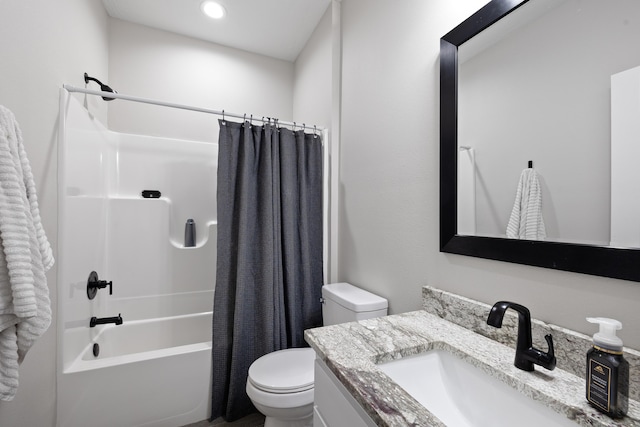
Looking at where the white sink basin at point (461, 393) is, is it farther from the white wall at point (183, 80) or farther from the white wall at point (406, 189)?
the white wall at point (183, 80)

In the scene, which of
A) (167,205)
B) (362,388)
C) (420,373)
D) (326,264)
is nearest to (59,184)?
(167,205)

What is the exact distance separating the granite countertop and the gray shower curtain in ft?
2.63

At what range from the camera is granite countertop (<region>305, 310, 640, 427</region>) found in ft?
1.76

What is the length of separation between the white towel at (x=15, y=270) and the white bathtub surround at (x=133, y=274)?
0.63 metres

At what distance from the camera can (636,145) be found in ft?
1.97

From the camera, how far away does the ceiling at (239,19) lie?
1946 millimetres

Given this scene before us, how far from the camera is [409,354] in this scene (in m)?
0.80

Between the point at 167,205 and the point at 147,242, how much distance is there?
0.33m

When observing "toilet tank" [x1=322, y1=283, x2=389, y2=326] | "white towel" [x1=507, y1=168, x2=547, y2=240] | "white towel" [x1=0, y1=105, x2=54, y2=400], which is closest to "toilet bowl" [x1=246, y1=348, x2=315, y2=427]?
"toilet tank" [x1=322, y1=283, x2=389, y2=326]

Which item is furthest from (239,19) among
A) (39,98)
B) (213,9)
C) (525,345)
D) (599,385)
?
(599,385)

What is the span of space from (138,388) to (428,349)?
4.97 ft

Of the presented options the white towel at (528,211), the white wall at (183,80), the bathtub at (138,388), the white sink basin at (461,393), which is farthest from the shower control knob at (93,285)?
the white towel at (528,211)

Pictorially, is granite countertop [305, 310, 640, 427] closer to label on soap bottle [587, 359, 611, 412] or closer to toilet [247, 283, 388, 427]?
label on soap bottle [587, 359, 611, 412]

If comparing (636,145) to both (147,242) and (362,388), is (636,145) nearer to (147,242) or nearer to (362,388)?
(362,388)
